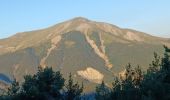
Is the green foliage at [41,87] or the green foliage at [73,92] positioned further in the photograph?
the green foliage at [73,92]

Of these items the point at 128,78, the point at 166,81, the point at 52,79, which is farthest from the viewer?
the point at 128,78

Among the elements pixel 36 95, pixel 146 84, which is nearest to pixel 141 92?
pixel 146 84

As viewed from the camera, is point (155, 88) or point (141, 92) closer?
point (155, 88)

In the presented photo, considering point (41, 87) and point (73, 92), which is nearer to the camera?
point (41, 87)

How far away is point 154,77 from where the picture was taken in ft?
169

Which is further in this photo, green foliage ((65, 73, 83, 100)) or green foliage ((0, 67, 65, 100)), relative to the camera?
green foliage ((65, 73, 83, 100))

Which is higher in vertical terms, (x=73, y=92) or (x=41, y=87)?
(x=41, y=87)

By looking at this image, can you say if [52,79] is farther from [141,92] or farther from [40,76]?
[141,92]

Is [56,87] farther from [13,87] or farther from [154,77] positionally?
[154,77]

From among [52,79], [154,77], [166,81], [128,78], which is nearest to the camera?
[166,81]

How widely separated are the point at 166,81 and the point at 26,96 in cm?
1954

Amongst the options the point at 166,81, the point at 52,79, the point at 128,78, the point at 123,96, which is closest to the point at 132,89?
the point at 123,96

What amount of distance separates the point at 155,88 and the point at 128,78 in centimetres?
2027

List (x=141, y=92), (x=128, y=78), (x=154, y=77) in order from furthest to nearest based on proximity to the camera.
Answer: (x=128, y=78) < (x=141, y=92) < (x=154, y=77)
